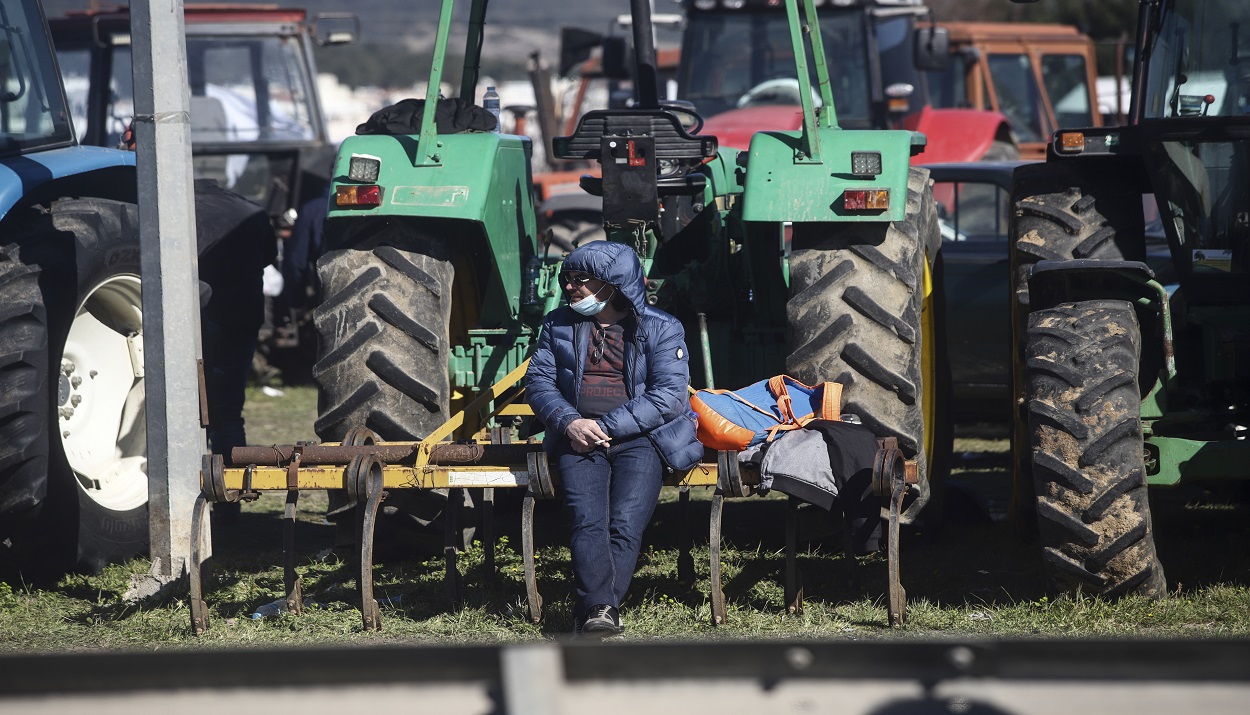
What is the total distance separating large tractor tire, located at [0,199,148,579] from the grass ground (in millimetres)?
220

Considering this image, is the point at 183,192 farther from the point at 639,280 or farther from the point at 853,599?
the point at 853,599

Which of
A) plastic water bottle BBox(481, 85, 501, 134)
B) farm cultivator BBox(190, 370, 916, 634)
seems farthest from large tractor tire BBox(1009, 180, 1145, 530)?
plastic water bottle BBox(481, 85, 501, 134)

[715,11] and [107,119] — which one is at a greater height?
[715,11]

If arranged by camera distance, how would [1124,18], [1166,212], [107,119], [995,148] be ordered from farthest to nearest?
[1124,18], [995,148], [107,119], [1166,212]

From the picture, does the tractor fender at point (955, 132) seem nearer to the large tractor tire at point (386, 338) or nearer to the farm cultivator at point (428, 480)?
the large tractor tire at point (386, 338)

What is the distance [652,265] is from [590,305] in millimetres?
1372

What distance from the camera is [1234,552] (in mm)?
5906

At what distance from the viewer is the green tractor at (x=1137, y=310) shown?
4.70 m

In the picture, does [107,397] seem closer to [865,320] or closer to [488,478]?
[488,478]

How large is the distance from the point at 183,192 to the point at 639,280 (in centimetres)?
175

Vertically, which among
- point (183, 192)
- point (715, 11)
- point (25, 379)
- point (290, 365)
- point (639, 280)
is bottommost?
point (290, 365)

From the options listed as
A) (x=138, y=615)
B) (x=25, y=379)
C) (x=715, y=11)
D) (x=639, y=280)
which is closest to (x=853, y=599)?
(x=639, y=280)

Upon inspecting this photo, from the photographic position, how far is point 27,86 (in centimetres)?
618

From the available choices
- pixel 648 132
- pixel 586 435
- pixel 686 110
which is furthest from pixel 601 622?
pixel 686 110
